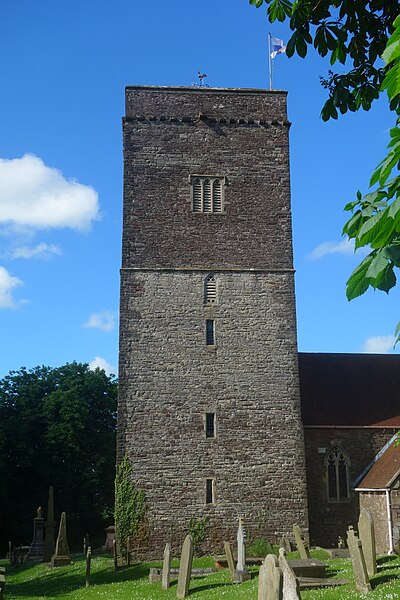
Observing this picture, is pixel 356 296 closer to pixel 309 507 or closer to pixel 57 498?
pixel 309 507

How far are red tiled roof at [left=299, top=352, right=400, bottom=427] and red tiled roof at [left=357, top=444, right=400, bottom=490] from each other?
1441 mm

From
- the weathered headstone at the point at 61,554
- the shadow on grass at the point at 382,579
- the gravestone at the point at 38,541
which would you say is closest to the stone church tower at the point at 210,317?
the weathered headstone at the point at 61,554

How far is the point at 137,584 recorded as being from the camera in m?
15.4

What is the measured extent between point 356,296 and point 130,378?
56.4ft

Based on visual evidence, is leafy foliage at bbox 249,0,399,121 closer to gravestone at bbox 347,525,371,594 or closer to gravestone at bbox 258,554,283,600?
gravestone at bbox 258,554,283,600

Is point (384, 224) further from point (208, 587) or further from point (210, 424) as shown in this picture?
point (210, 424)

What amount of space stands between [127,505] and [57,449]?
53.4 feet

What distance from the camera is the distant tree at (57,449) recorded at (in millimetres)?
32875

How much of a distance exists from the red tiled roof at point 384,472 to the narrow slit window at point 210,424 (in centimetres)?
527

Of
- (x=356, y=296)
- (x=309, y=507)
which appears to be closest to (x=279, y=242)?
(x=309, y=507)

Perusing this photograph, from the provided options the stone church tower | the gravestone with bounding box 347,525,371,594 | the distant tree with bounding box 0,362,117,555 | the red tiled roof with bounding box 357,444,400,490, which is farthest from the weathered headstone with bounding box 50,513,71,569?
the gravestone with bounding box 347,525,371,594

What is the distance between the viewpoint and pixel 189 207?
2138 centimetres

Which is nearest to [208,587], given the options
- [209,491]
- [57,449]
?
[209,491]

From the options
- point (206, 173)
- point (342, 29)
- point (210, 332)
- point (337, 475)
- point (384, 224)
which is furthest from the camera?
point (206, 173)
